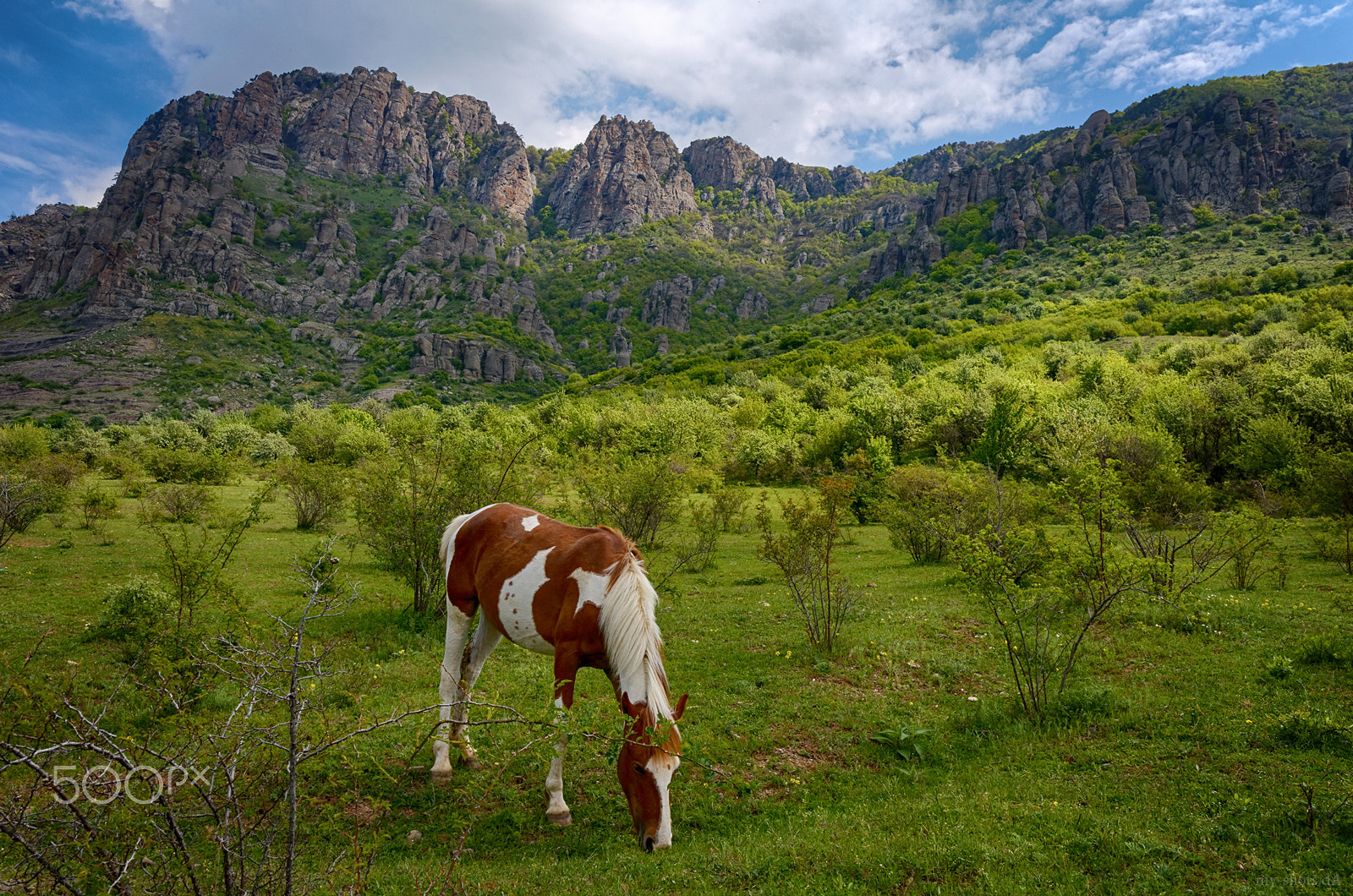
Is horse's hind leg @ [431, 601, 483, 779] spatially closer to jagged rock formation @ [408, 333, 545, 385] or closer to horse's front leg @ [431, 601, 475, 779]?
horse's front leg @ [431, 601, 475, 779]

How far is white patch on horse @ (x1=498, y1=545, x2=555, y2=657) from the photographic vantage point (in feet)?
20.2

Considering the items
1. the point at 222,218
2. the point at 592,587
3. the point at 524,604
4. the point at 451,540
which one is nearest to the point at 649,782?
the point at 592,587

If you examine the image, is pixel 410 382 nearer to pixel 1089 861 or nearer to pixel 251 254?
pixel 251 254

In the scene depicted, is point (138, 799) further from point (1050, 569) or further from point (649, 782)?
point (1050, 569)

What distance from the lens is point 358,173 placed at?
18762cm

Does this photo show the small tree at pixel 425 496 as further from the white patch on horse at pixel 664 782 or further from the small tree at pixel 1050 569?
the small tree at pixel 1050 569

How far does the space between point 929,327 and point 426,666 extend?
98.6 m

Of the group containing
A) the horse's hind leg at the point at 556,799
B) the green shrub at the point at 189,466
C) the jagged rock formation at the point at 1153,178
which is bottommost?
the horse's hind leg at the point at 556,799

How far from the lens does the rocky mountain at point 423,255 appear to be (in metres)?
100

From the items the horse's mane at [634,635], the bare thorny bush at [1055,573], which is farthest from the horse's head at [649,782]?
the bare thorny bush at [1055,573]

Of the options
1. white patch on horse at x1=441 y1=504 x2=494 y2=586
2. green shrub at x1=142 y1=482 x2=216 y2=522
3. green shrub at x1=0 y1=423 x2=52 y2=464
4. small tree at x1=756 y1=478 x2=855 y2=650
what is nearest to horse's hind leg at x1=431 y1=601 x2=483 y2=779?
white patch on horse at x1=441 y1=504 x2=494 y2=586

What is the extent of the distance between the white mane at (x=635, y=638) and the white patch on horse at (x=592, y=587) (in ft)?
0.29

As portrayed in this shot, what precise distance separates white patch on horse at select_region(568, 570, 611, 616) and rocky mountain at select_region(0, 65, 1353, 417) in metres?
113

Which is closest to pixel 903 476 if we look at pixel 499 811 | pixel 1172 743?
pixel 1172 743
